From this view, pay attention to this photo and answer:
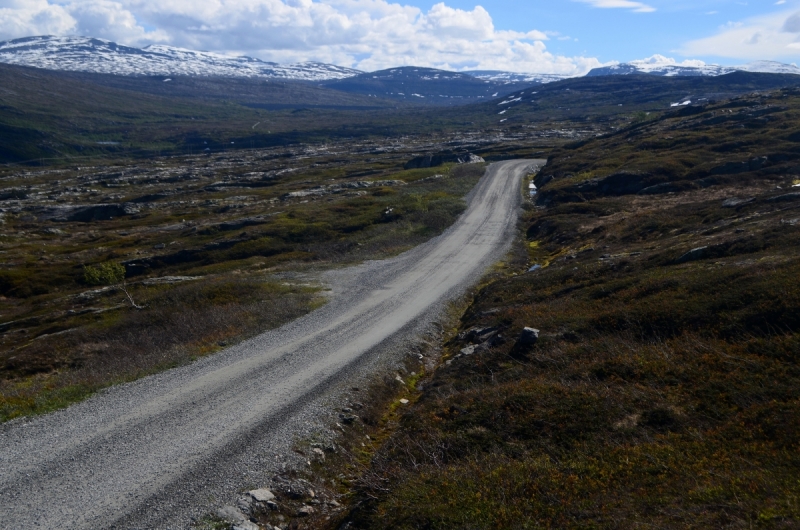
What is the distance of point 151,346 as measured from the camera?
26.3 m

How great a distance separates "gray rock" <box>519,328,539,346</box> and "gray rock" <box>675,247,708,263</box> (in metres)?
11.7

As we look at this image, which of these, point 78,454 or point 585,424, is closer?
point 585,424

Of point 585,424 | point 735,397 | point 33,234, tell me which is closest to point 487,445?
point 585,424

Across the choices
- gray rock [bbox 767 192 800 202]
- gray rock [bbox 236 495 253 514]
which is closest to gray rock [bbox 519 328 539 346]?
gray rock [bbox 236 495 253 514]

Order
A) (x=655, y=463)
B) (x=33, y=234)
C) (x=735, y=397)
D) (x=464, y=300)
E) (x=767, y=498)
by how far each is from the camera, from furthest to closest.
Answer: (x=33, y=234), (x=464, y=300), (x=735, y=397), (x=655, y=463), (x=767, y=498)

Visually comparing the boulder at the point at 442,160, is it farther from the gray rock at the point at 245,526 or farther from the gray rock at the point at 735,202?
the gray rock at the point at 245,526

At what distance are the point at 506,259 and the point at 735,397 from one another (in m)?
30.2

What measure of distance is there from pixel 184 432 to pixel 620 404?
1288 centimetres

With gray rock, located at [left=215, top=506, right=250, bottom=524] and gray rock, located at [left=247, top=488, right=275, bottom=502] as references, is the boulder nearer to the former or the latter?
gray rock, located at [left=247, top=488, right=275, bottom=502]

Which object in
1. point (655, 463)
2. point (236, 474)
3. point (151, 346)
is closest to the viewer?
point (655, 463)

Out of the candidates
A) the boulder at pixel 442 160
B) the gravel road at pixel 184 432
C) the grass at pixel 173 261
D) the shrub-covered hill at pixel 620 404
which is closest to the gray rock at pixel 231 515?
the gravel road at pixel 184 432

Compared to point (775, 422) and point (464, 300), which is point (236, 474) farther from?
point (464, 300)

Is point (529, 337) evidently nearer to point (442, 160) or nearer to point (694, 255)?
point (694, 255)

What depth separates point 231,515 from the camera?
12.6 metres
